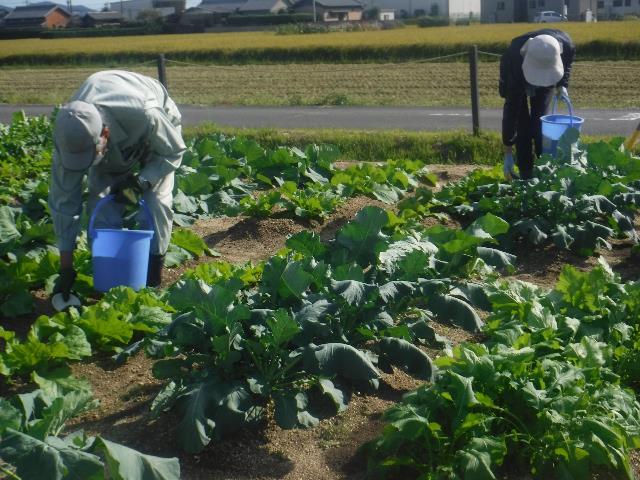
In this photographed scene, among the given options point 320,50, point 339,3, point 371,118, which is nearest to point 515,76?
point 371,118

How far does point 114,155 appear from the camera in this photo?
5430 mm

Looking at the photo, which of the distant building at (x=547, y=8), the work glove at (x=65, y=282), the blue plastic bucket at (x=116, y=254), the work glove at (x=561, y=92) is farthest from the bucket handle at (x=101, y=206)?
the distant building at (x=547, y=8)

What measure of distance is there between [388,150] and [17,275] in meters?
7.08

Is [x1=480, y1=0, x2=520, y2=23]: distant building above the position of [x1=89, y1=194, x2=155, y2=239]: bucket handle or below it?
above

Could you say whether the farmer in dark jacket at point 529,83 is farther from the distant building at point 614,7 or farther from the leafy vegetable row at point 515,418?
the distant building at point 614,7

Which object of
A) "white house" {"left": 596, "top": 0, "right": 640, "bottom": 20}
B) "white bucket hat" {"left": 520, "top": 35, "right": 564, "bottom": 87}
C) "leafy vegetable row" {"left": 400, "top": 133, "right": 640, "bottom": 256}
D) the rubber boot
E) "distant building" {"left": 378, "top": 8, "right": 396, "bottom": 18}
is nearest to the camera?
the rubber boot

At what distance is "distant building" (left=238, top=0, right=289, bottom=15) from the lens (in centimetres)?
8688

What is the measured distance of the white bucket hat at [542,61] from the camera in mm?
7570

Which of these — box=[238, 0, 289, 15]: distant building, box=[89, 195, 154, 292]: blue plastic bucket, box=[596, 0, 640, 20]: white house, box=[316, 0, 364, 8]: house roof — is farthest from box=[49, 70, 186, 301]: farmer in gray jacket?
box=[316, 0, 364, 8]: house roof

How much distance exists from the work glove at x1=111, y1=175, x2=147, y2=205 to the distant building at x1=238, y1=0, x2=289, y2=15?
8213cm

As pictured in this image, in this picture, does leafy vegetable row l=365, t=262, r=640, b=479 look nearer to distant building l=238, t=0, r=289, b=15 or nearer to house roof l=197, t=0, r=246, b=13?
distant building l=238, t=0, r=289, b=15

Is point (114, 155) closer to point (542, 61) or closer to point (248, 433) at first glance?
point (248, 433)

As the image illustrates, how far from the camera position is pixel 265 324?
408cm

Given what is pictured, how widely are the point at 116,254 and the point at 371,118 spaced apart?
535 inches
